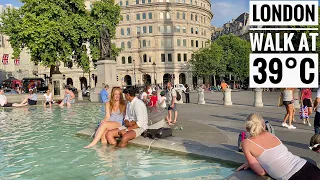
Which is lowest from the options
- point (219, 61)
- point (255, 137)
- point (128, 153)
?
point (128, 153)

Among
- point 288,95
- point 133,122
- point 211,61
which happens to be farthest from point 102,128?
point 211,61

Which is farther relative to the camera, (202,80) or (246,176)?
(202,80)

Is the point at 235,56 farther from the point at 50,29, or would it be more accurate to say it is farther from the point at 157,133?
the point at 157,133

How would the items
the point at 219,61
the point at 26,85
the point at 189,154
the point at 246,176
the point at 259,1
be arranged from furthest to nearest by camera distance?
the point at 219,61
the point at 26,85
the point at 259,1
the point at 189,154
the point at 246,176

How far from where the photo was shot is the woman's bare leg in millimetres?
8188

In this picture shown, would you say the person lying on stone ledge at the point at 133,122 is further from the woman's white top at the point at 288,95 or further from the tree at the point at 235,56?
the tree at the point at 235,56

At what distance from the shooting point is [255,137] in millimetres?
4445

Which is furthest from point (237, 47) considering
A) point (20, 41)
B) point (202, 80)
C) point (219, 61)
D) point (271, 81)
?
point (20, 41)

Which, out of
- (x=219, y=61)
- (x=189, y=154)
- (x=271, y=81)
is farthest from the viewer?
(x=219, y=61)

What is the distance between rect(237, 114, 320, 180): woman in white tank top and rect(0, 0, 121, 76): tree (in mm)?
33016

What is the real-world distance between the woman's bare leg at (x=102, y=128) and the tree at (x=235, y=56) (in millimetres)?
65676

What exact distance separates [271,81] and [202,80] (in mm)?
45080

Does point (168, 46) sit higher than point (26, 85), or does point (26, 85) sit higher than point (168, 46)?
point (168, 46)

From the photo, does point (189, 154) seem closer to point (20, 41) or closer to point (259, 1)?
point (259, 1)
